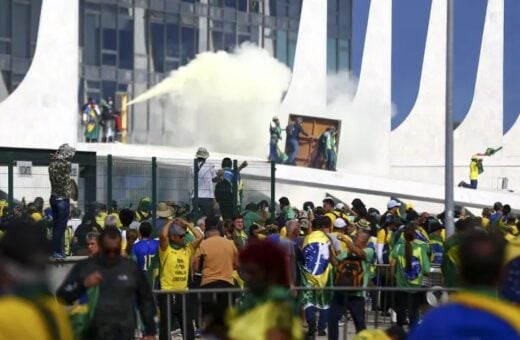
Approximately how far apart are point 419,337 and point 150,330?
403 centimetres

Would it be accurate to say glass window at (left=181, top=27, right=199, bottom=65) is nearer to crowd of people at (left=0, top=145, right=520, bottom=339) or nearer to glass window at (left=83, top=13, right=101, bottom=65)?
glass window at (left=83, top=13, right=101, bottom=65)

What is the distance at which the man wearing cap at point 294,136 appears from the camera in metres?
43.6

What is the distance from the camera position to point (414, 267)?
15.4 metres

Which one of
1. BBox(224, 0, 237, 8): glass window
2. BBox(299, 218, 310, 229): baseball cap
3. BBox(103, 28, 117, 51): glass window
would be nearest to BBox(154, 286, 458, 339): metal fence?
BBox(299, 218, 310, 229): baseball cap

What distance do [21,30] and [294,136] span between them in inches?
382

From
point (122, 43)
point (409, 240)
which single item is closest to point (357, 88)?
point (122, 43)

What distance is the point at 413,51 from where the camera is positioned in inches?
2233

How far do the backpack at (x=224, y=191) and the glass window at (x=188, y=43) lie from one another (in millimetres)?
31096

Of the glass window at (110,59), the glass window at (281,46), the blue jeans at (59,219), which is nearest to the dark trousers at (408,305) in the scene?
the blue jeans at (59,219)

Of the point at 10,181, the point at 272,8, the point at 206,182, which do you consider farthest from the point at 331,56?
the point at 10,181

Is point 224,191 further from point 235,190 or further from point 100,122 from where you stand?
point 100,122

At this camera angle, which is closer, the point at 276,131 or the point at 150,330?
the point at 150,330

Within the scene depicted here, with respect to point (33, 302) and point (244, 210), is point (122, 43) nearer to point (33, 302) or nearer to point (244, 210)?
point (244, 210)

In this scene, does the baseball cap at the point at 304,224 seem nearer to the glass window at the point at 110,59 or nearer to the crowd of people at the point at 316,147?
the crowd of people at the point at 316,147
